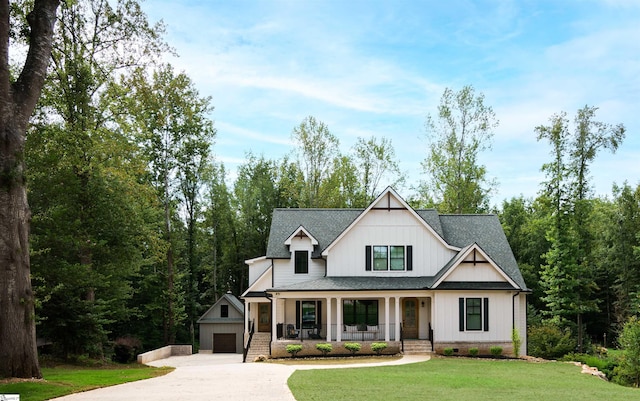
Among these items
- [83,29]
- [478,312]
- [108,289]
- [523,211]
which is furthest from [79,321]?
[523,211]

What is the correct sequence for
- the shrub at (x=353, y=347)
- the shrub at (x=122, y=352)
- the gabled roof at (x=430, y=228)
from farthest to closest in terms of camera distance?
the gabled roof at (x=430, y=228)
the shrub at (x=122, y=352)
the shrub at (x=353, y=347)

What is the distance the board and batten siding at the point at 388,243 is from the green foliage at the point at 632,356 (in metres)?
11.6

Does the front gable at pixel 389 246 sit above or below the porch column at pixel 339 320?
above

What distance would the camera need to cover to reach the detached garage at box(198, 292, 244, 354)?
40656 mm

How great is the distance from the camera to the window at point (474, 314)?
30.7m

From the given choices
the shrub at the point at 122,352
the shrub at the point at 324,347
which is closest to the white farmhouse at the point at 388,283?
the shrub at the point at 324,347

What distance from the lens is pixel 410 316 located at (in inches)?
1308

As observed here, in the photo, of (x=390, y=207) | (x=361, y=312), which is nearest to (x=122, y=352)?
(x=361, y=312)

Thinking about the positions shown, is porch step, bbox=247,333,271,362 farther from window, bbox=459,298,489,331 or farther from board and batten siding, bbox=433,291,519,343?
window, bbox=459,298,489,331

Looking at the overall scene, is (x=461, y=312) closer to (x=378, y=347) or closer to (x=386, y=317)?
(x=386, y=317)

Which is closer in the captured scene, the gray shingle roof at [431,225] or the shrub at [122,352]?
the shrub at [122,352]

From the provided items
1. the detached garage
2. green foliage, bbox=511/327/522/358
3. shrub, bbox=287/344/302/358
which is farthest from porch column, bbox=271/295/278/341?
green foliage, bbox=511/327/522/358

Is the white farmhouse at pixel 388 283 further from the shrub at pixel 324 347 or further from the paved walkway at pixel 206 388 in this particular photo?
the paved walkway at pixel 206 388

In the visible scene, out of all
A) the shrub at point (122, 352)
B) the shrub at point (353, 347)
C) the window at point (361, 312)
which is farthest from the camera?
the window at point (361, 312)
